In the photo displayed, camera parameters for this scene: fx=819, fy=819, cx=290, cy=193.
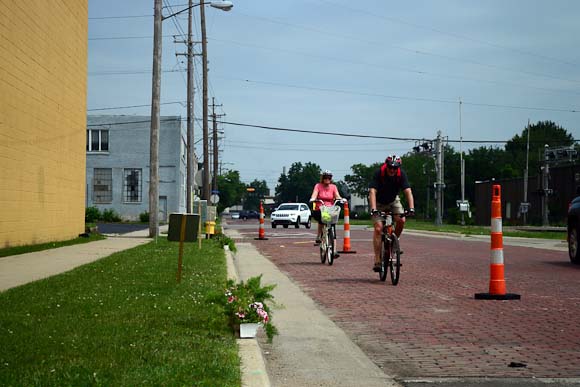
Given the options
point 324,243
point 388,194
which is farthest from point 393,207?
point 324,243

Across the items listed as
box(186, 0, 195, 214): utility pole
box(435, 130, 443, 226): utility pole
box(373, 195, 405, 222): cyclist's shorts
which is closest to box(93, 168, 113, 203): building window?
box(186, 0, 195, 214): utility pole

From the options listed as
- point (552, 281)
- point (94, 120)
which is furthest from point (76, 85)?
point (94, 120)

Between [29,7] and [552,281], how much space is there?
1357 cm

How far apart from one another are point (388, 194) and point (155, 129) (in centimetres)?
1723

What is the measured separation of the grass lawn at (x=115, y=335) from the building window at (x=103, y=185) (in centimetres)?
4888

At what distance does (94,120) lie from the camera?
59156mm

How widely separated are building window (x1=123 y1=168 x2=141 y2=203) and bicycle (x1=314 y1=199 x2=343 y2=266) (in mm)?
44513

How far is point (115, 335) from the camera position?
6.51 metres

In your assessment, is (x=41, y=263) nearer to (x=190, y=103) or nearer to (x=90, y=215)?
(x=190, y=103)

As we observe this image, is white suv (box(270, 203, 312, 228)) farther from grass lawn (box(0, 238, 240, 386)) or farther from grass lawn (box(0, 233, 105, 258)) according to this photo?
grass lawn (box(0, 238, 240, 386))

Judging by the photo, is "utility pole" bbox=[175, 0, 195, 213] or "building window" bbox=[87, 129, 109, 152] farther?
"building window" bbox=[87, 129, 109, 152]

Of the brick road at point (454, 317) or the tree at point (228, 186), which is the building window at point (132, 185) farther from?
the tree at point (228, 186)

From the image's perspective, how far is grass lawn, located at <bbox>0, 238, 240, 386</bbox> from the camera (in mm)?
5055

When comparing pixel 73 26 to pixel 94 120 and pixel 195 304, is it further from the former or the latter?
pixel 94 120
